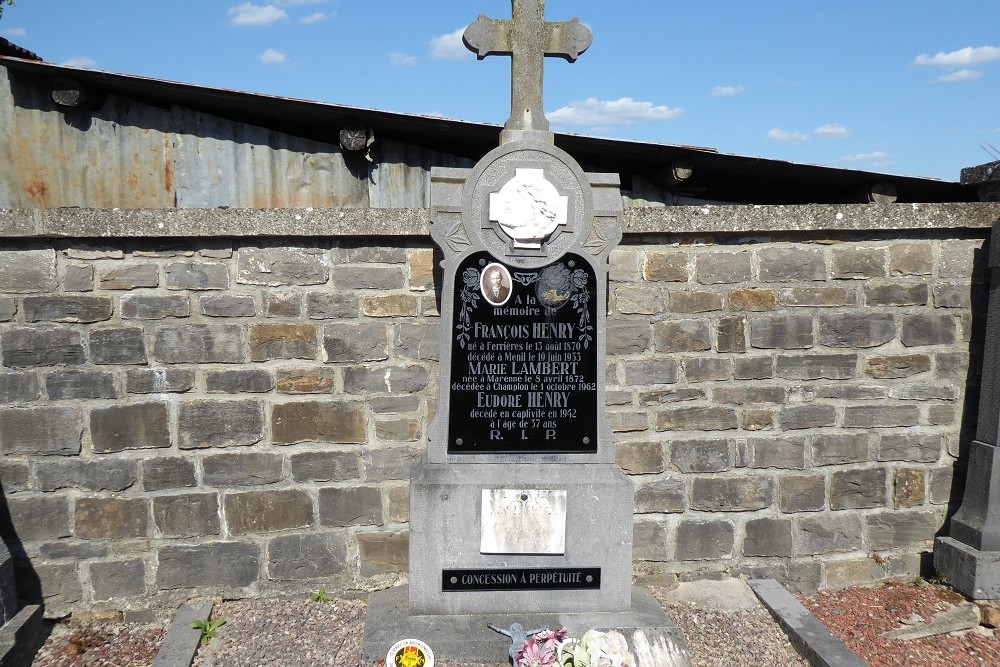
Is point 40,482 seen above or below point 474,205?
below

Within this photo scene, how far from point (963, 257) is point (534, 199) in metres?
2.73

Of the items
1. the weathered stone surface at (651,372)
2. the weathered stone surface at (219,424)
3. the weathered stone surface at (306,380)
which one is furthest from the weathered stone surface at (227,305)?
the weathered stone surface at (651,372)

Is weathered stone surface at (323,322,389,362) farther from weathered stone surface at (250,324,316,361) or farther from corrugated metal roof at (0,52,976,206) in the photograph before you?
corrugated metal roof at (0,52,976,206)

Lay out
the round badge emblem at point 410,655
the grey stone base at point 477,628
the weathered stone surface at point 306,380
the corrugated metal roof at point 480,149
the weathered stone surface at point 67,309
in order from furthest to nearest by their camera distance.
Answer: the corrugated metal roof at point 480,149, the weathered stone surface at point 306,380, the weathered stone surface at point 67,309, the grey stone base at point 477,628, the round badge emblem at point 410,655

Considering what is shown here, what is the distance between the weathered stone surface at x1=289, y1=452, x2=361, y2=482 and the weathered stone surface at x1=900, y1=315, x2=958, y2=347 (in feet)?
11.0

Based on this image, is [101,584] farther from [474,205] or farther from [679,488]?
[679,488]

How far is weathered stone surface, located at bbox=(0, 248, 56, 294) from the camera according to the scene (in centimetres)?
375

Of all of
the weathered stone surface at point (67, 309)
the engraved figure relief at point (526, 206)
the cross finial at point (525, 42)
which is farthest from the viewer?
the weathered stone surface at point (67, 309)

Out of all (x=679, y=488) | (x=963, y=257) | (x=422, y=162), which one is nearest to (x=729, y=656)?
(x=679, y=488)

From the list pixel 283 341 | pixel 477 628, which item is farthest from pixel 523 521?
pixel 283 341

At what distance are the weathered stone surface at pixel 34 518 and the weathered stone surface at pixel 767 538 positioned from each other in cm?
394

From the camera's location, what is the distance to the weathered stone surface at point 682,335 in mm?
4145

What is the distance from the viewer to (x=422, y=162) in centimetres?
602

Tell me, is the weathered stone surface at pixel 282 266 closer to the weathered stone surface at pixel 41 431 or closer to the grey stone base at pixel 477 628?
the weathered stone surface at pixel 41 431
